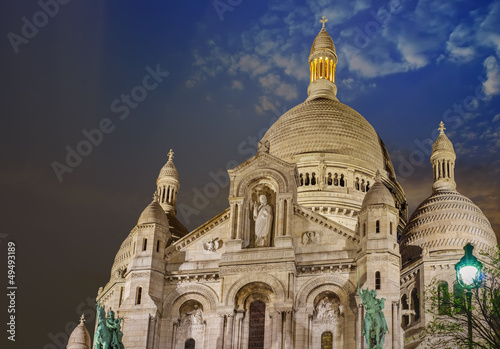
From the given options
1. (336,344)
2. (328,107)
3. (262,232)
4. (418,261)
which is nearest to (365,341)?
(336,344)

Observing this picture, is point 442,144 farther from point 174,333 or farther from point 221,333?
point 174,333

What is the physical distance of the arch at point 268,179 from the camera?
55.6m

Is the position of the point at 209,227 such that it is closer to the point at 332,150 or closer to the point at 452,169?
the point at 332,150

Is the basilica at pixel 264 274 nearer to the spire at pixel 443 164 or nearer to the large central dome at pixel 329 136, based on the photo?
the spire at pixel 443 164

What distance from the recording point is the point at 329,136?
73562mm

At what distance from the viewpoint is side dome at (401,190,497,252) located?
6600 cm

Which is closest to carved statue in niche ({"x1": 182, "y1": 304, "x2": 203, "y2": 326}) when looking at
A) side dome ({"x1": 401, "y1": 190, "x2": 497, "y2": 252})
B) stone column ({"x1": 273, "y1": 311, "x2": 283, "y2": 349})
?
stone column ({"x1": 273, "y1": 311, "x2": 283, "y2": 349})

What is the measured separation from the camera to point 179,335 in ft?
176

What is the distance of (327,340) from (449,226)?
62.9 ft

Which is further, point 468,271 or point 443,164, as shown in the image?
point 443,164

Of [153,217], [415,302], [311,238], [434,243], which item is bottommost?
[415,302]

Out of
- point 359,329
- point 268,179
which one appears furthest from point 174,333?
point 359,329

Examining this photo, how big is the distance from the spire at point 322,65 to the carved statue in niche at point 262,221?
26.5 meters

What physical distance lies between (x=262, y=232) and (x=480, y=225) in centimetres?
2042
